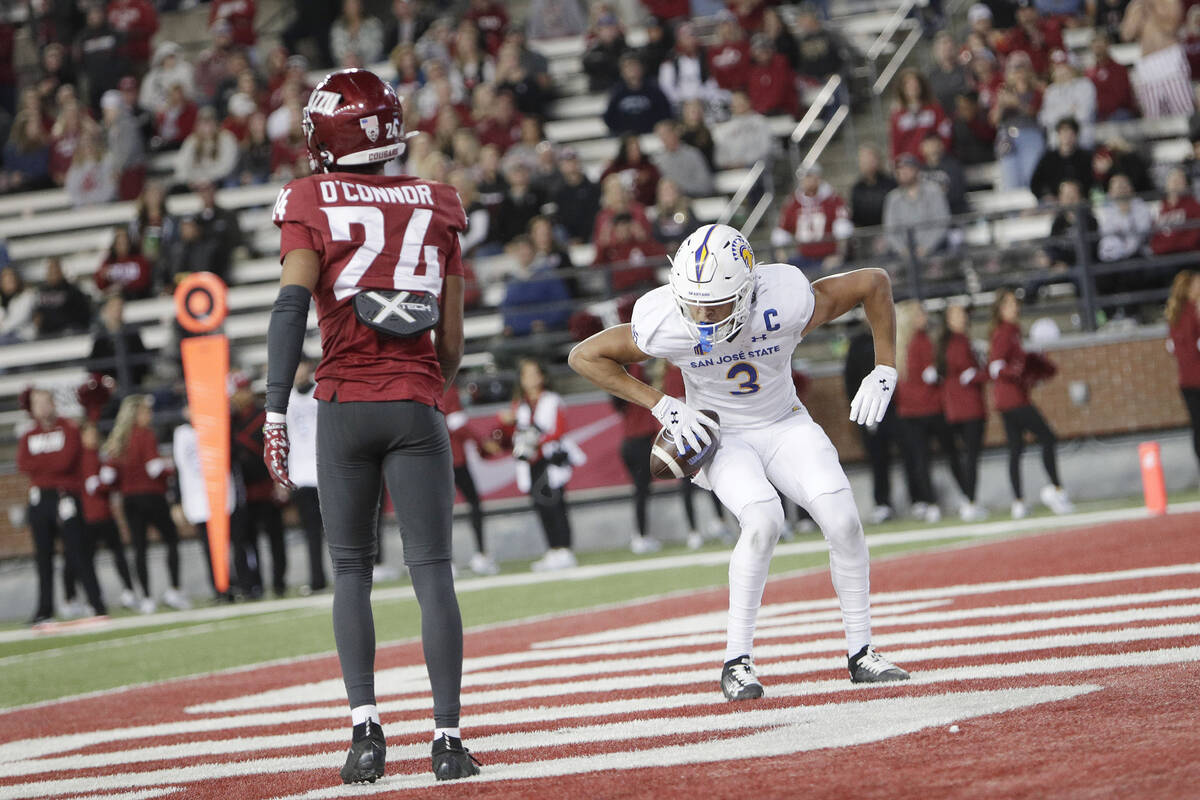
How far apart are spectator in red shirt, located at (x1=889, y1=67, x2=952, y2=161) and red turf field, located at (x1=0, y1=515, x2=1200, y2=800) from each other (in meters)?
9.11

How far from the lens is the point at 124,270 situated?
68.2 ft

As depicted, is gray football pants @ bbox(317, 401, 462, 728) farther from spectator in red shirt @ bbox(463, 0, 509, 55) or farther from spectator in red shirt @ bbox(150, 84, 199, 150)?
spectator in red shirt @ bbox(150, 84, 199, 150)

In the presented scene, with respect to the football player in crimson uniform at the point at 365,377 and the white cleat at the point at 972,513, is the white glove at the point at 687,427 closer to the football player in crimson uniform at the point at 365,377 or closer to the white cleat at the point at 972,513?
the football player in crimson uniform at the point at 365,377

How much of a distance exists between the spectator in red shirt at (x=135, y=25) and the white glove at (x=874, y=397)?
66.0ft

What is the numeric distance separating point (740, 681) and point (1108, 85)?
13.9m

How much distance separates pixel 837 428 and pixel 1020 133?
371cm

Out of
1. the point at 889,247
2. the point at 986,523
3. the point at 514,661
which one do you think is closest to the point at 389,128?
the point at 514,661

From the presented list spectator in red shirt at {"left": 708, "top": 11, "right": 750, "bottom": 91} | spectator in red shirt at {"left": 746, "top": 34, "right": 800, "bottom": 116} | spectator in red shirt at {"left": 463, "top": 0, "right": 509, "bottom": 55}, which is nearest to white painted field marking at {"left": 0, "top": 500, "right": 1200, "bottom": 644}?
spectator in red shirt at {"left": 746, "top": 34, "right": 800, "bottom": 116}

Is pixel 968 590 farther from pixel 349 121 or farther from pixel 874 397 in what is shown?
pixel 349 121

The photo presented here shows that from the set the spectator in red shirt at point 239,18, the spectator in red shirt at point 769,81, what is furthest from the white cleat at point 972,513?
the spectator in red shirt at point 239,18

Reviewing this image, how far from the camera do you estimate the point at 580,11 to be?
2347 cm

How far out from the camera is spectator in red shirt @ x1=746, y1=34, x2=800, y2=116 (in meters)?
20.2

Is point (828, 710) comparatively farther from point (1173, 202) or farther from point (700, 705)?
point (1173, 202)

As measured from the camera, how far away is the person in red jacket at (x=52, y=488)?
16078 mm
